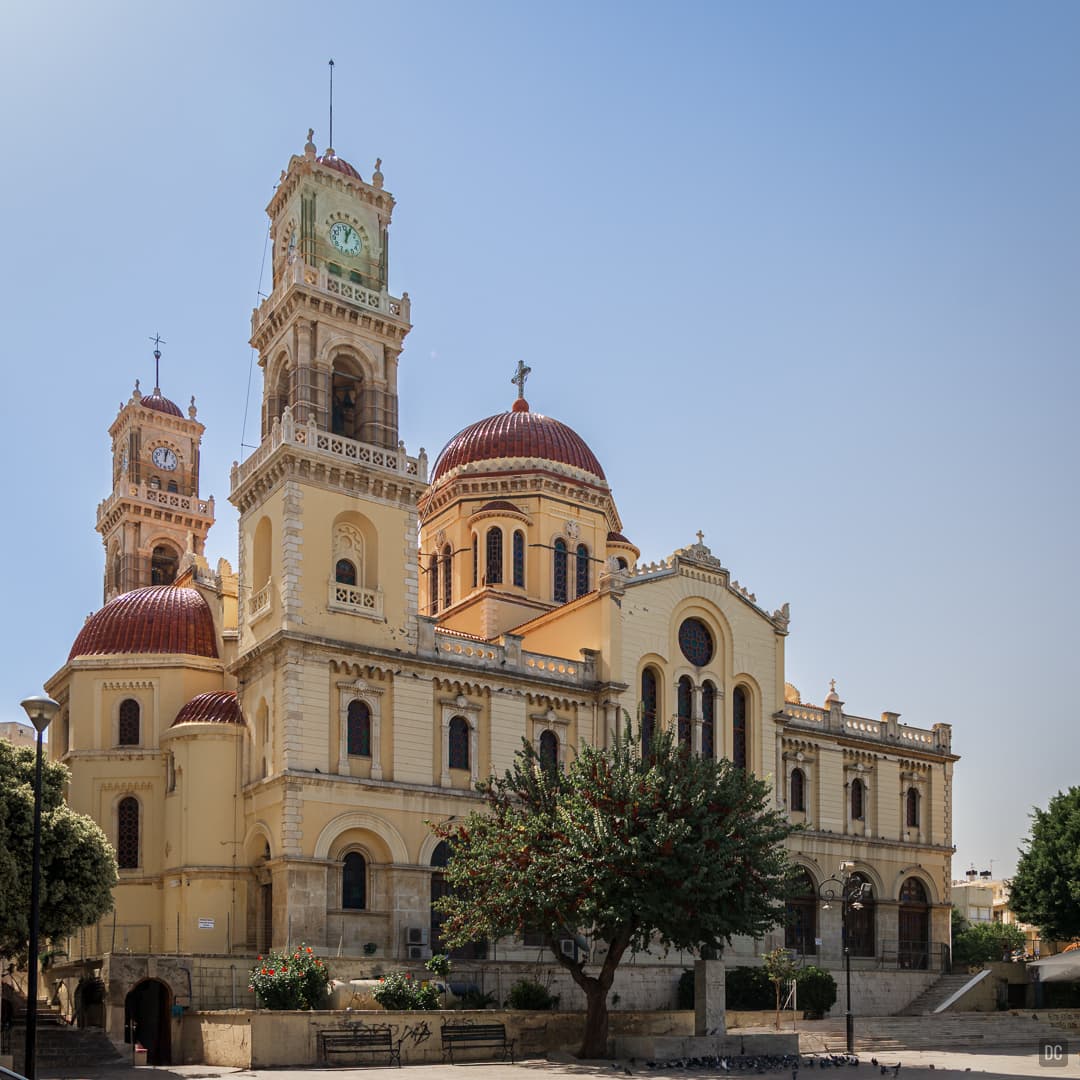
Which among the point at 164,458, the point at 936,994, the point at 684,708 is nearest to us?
the point at 684,708

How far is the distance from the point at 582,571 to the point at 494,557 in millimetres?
3981

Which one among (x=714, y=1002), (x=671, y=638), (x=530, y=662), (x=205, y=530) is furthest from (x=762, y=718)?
(x=205, y=530)

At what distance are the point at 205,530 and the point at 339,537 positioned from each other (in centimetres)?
1828

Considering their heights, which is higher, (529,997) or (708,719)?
(708,719)

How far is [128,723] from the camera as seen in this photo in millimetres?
45281

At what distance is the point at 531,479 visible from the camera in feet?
184

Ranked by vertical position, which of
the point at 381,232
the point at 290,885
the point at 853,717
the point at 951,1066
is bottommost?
the point at 951,1066

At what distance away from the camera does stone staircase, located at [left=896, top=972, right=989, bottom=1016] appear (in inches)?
1953

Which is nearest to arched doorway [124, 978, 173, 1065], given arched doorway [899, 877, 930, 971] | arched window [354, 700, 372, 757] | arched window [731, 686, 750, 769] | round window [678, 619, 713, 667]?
arched window [354, 700, 372, 757]

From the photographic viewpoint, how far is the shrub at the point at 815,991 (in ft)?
147

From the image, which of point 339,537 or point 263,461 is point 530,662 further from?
point 263,461

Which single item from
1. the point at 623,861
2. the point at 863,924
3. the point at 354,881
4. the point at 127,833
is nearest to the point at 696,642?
the point at 863,924

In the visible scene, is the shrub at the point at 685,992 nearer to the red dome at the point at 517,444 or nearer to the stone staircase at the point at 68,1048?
the stone staircase at the point at 68,1048

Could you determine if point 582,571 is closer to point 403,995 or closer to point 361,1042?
point 403,995
